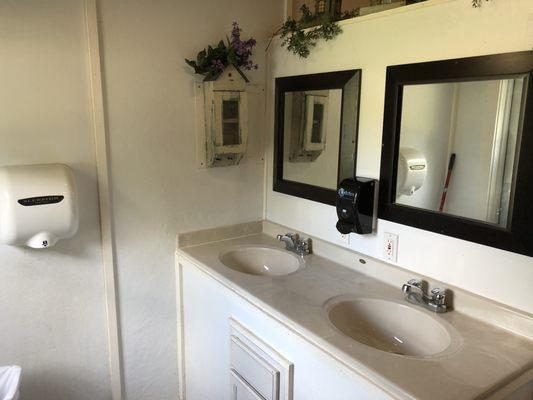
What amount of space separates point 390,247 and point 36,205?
1258 millimetres

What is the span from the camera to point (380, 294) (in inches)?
62.4

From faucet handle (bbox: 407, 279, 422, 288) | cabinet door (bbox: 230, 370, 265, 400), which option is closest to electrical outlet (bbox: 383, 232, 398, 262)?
faucet handle (bbox: 407, 279, 422, 288)

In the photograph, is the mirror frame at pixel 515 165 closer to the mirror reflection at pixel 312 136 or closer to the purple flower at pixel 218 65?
the mirror reflection at pixel 312 136

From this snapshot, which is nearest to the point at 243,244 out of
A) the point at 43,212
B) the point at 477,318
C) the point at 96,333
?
the point at 96,333

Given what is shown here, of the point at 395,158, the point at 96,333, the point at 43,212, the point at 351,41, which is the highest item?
the point at 351,41

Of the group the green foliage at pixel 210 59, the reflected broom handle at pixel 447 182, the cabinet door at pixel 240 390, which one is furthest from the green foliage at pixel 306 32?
the cabinet door at pixel 240 390

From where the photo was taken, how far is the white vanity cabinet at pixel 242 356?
1.26 meters

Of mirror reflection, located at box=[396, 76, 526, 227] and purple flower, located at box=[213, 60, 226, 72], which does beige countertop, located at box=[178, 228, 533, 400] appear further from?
purple flower, located at box=[213, 60, 226, 72]

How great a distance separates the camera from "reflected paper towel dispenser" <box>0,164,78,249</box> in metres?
1.48

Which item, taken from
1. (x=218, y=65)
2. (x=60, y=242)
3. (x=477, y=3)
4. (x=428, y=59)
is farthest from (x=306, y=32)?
(x=60, y=242)

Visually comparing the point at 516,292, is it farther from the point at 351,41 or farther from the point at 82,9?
the point at 82,9

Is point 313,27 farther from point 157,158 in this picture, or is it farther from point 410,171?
point 157,158

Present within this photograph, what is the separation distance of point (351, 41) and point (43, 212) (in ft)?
4.24

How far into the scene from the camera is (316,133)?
1.96 m
